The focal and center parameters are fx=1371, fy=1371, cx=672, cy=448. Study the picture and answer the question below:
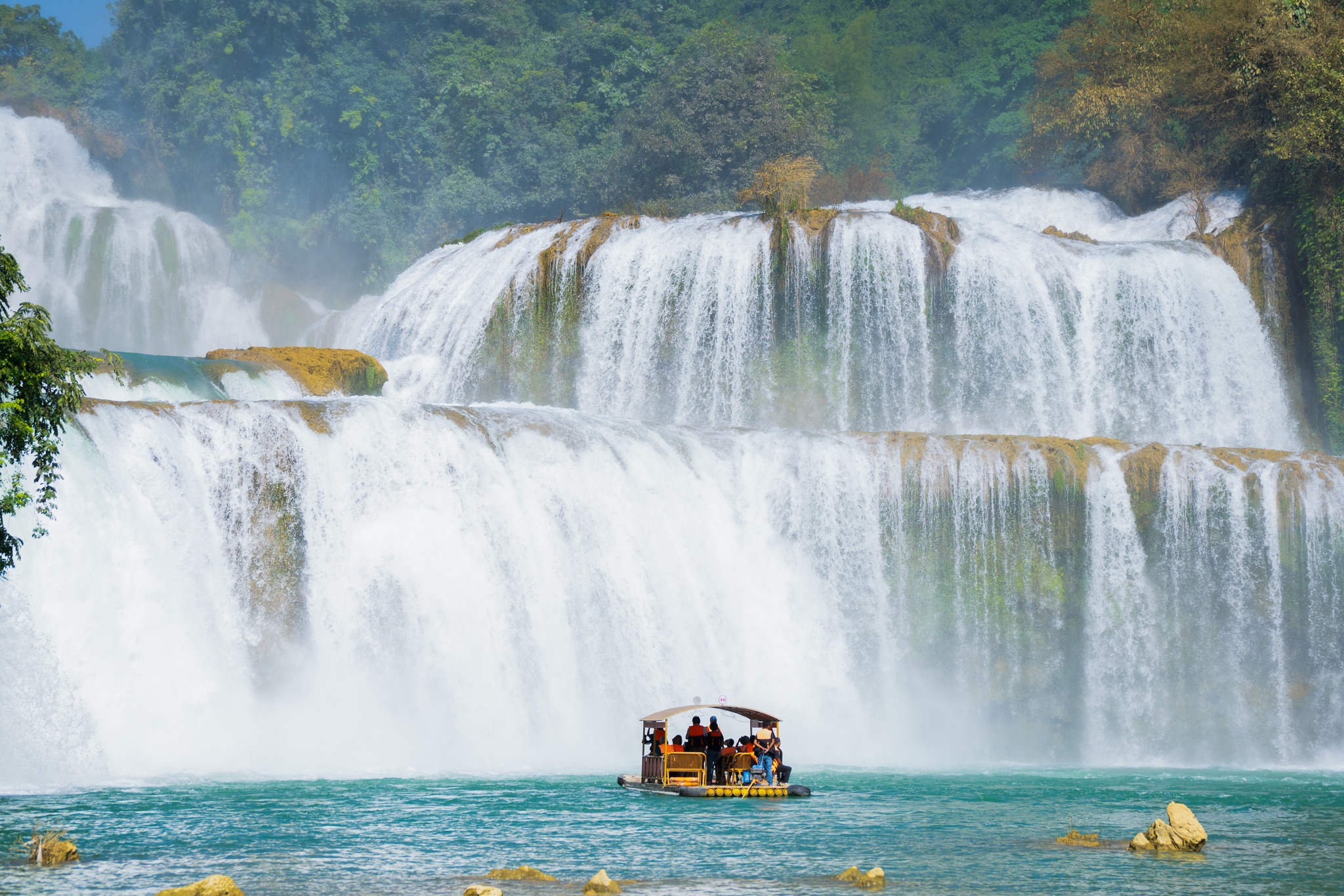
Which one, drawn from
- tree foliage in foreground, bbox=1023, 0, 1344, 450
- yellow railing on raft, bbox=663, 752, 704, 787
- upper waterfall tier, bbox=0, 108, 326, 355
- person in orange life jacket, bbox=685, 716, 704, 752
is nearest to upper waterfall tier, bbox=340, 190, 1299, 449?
tree foliage in foreground, bbox=1023, 0, 1344, 450

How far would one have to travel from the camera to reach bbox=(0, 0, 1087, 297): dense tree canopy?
51781 millimetres

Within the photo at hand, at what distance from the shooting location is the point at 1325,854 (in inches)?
474

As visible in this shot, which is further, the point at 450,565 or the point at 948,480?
the point at 948,480

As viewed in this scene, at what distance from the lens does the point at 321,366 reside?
25625mm

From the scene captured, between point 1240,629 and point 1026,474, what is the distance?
449 cm

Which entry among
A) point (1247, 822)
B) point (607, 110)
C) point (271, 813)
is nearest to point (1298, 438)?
point (1247, 822)

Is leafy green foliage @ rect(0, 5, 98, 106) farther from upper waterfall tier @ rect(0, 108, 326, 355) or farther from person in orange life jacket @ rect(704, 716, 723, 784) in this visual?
person in orange life jacket @ rect(704, 716, 723, 784)

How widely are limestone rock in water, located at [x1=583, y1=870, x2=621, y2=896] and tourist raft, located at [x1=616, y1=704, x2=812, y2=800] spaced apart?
214 inches

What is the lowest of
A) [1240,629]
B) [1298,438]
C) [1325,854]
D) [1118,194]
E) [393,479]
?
[1325,854]

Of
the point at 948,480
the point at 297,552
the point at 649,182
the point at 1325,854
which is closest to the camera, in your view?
the point at 1325,854

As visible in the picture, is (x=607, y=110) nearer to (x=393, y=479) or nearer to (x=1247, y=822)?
(x=393, y=479)

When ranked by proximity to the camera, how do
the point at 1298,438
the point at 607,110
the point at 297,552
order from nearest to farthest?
the point at 297,552, the point at 1298,438, the point at 607,110

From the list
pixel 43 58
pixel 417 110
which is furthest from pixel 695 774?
pixel 43 58

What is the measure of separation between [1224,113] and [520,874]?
95.7 feet
